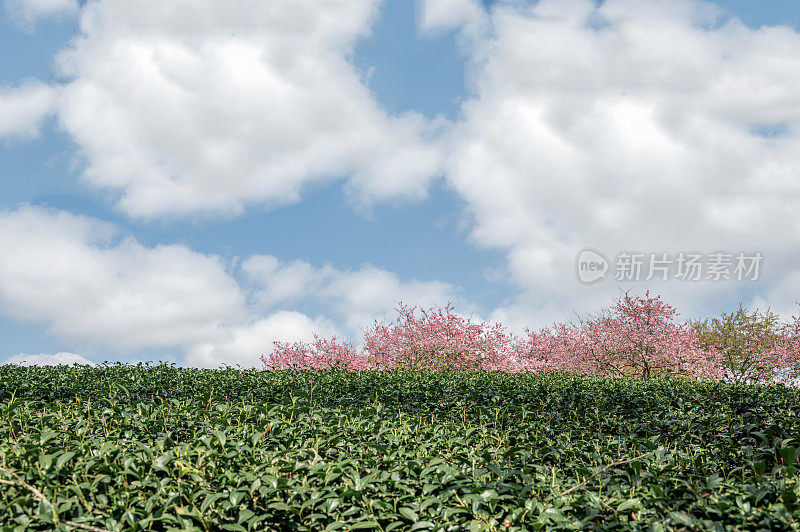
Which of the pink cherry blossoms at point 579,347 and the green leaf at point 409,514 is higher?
the pink cherry blossoms at point 579,347

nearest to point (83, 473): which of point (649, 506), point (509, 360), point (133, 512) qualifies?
point (133, 512)

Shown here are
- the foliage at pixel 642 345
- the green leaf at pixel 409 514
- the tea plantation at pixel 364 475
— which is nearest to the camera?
the green leaf at pixel 409 514

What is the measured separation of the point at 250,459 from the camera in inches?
167

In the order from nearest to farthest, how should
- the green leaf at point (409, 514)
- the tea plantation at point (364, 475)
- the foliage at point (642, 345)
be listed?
the green leaf at point (409, 514)
the tea plantation at point (364, 475)
the foliage at point (642, 345)

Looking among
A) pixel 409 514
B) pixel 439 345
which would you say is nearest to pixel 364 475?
pixel 409 514

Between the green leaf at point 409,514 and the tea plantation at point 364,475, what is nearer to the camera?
the green leaf at point 409,514

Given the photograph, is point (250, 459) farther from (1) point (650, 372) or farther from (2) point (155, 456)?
(1) point (650, 372)

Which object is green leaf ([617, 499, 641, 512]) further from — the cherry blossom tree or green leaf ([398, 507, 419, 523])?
the cherry blossom tree

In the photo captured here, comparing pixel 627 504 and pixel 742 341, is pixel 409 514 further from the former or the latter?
pixel 742 341

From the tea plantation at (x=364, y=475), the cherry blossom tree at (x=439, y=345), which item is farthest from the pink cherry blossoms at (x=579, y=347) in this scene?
the tea plantation at (x=364, y=475)

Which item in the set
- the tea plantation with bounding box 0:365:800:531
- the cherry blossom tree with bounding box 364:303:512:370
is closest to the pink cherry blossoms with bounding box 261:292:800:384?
the cherry blossom tree with bounding box 364:303:512:370

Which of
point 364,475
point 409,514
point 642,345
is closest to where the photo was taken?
point 409,514

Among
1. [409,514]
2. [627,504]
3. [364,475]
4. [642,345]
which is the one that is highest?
[642,345]

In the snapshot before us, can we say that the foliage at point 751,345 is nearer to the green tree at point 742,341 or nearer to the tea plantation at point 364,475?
the green tree at point 742,341
